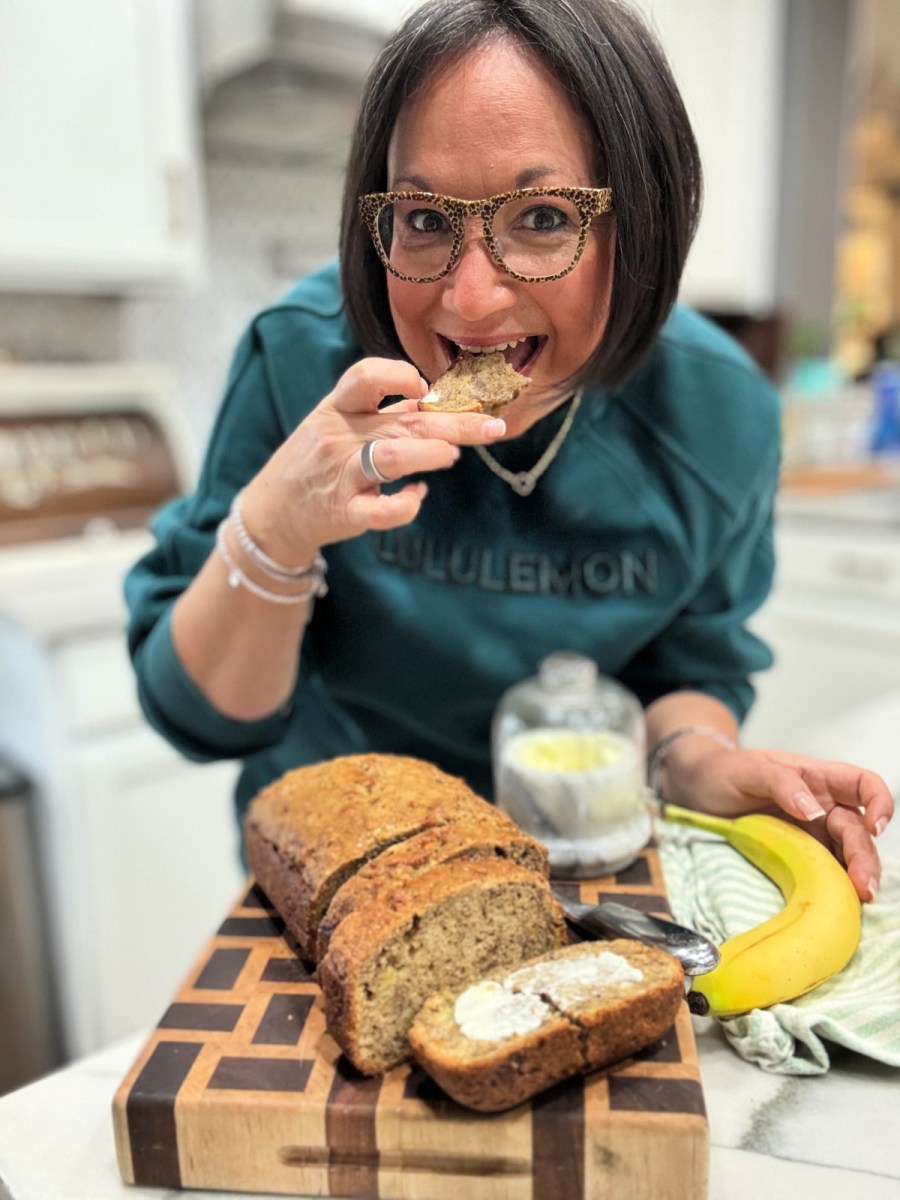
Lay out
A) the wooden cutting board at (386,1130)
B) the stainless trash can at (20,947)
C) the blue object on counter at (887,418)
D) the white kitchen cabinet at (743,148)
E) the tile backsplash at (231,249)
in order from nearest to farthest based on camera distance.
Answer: the wooden cutting board at (386,1130) → the stainless trash can at (20,947) → the tile backsplash at (231,249) → the blue object on counter at (887,418) → the white kitchen cabinet at (743,148)

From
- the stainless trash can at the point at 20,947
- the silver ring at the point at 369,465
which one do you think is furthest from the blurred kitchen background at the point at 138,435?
the silver ring at the point at 369,465

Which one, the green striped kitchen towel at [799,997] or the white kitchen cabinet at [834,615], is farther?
the white kitchen cabinet at [834,615]

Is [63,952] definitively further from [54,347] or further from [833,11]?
[833,11]

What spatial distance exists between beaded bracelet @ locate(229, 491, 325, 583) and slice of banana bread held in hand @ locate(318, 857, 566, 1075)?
0.76ft

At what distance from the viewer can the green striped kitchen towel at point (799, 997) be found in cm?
49

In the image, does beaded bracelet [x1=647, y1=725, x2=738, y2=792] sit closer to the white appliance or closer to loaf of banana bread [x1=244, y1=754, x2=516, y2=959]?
loaf of banana bread [x1=244, y1=754, x2=516, y2=959]

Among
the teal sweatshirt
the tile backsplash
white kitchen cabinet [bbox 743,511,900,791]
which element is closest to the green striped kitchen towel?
the teal sweatshirt

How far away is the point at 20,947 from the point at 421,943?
49.8 inches

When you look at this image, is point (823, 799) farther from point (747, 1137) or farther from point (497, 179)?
point (497, 179)

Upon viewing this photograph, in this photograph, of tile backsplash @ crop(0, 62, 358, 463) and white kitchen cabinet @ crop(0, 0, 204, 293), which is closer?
white kitchen cabinet @ crop(0, 0, 204, 293)

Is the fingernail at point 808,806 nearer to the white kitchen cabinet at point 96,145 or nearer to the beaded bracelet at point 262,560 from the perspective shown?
the beaded bracelet at point 262,560

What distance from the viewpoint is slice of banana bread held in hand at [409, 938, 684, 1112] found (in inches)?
16.6

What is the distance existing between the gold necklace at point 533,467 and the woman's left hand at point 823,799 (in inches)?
9.0

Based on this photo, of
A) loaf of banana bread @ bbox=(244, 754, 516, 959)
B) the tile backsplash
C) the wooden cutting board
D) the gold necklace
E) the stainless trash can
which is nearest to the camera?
the wooden cutting board
